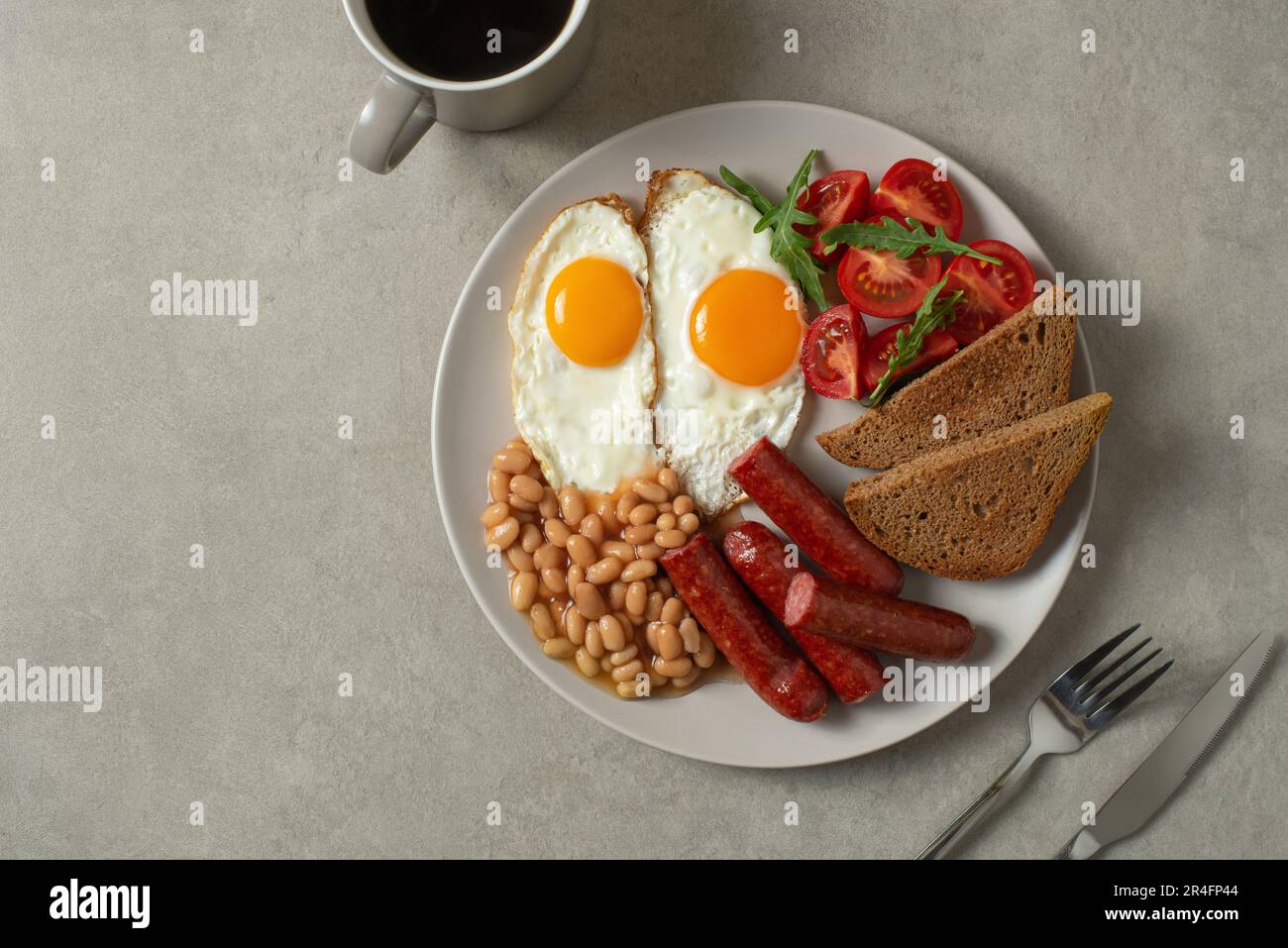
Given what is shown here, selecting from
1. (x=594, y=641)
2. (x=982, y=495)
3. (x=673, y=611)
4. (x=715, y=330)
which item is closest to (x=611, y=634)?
(x=594, y=641)

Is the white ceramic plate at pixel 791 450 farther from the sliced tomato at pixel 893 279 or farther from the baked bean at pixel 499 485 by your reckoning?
the sliced tomato at pixel 893 279

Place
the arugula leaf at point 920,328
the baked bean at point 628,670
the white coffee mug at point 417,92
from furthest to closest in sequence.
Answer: the baked bean at point 628,670 < the arugula leaf at point 920,328 < the white coffee mug at point 417,92

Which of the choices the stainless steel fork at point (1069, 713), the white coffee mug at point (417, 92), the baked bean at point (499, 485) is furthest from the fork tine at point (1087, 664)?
the white coffee mug at point (417, 92)

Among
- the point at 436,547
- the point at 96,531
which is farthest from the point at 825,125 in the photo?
the point at 96,531

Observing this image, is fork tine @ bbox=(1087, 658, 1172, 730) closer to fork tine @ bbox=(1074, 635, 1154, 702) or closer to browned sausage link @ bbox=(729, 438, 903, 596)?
fork tine @ bbox=(1074, 635, 1154, 702)

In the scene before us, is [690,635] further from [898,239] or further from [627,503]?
[898,239]

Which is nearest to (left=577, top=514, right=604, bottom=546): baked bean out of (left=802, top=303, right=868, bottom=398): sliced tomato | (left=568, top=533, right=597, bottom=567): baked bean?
(left=568, top=533, right=597, bottom=567): baked bean
